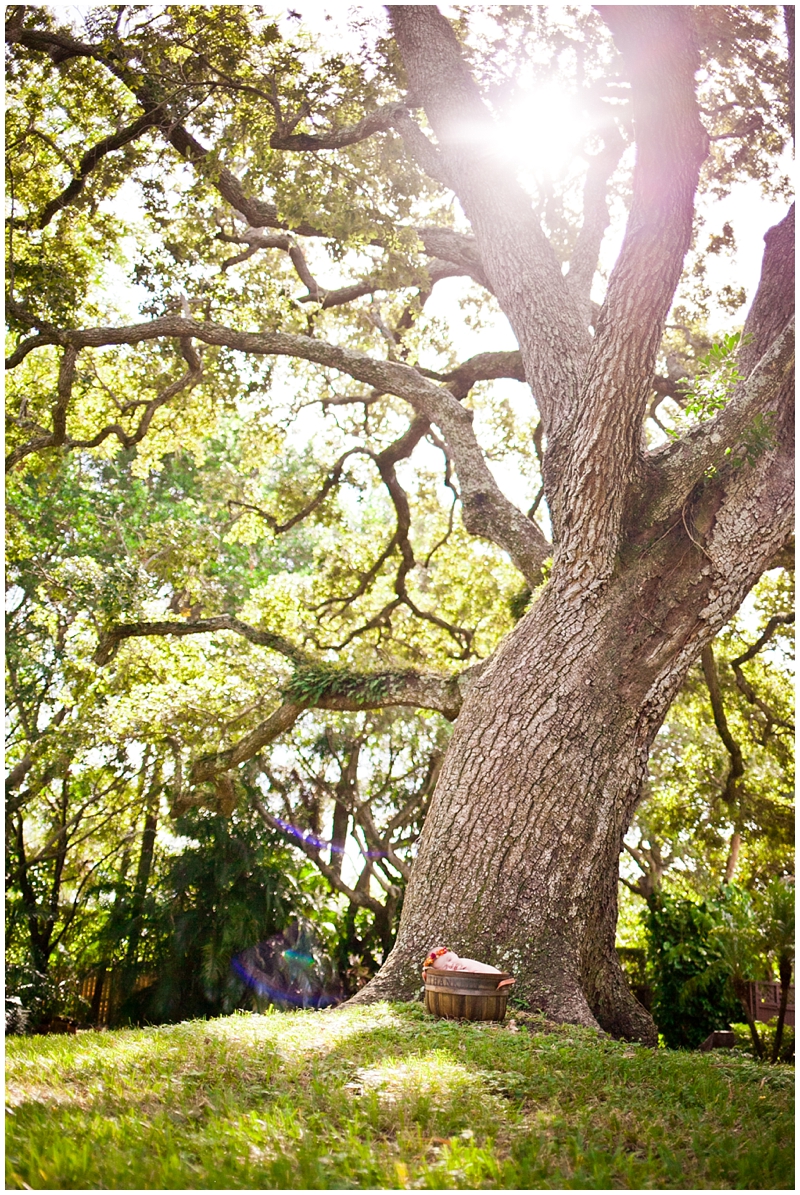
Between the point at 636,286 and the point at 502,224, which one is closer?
the point at 636,286

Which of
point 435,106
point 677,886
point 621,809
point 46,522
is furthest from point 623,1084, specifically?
point 46,522

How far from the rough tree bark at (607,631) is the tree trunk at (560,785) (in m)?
0.01

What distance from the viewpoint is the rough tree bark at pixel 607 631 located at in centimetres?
532

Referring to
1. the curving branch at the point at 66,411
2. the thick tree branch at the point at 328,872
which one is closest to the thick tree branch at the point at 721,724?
the thick tree branch at the point at 328,872

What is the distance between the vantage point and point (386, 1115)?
2805 millimetres

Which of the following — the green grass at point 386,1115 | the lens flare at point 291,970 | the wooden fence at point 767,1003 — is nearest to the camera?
the green grass at point 386,1115

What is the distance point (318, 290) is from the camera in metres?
10.0

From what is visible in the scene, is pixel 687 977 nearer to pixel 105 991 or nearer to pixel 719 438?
pixel 719 438

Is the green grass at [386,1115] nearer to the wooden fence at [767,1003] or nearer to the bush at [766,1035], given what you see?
the bush at [766,1035]

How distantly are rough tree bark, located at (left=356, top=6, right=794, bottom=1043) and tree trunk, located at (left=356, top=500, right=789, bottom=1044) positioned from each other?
0.01 meters

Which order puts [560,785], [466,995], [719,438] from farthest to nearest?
[719,438]
[560,785]
[466,995]

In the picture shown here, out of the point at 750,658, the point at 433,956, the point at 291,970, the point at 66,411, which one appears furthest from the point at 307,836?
the point at 433,956

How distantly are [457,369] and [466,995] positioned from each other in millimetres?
7455

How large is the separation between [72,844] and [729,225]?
14.0m
